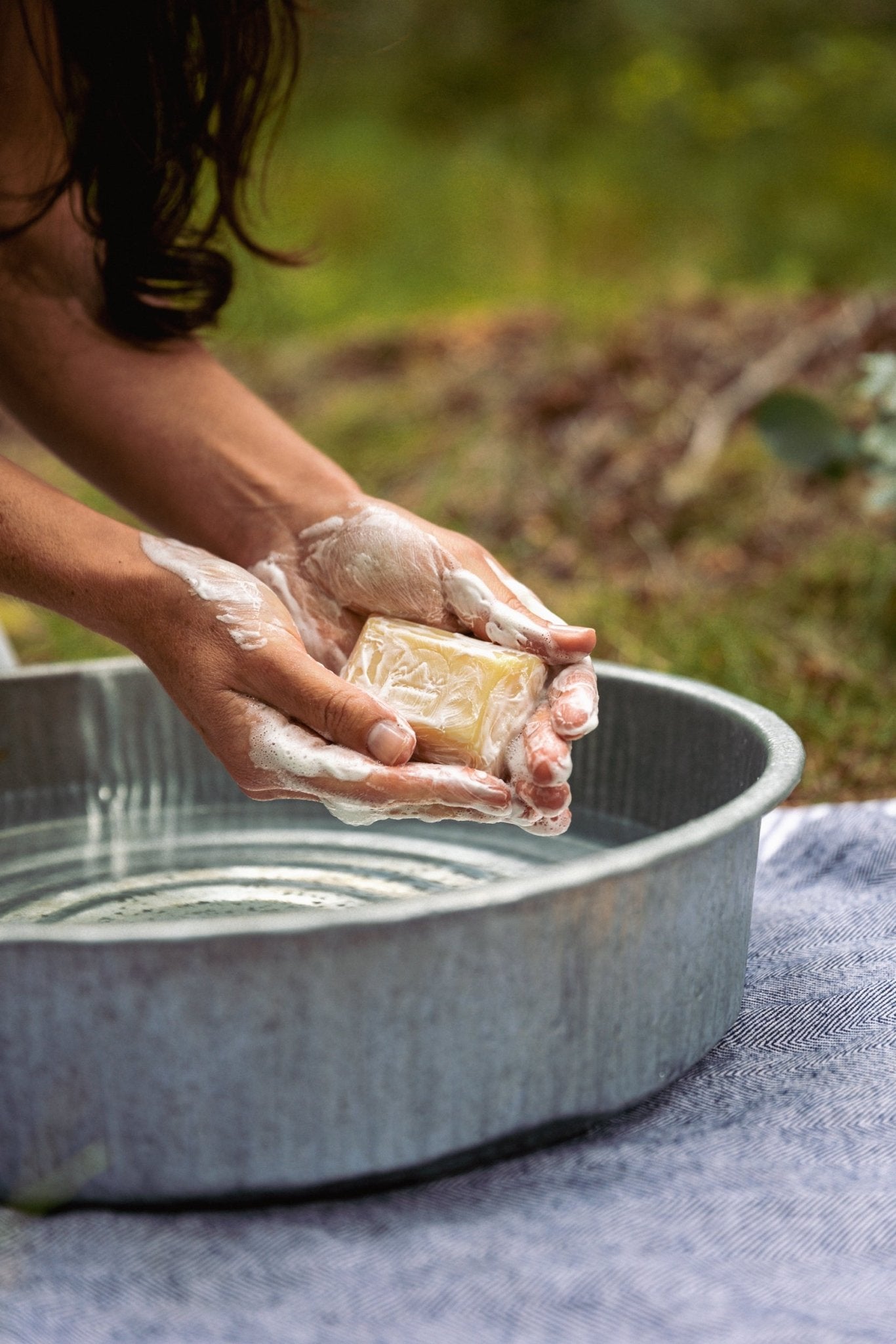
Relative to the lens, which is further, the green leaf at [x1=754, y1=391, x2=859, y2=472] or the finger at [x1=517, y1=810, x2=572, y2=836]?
the green leaf at [x1=754, y1=391, x2=859, y2=472]

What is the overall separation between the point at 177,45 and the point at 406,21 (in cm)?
578

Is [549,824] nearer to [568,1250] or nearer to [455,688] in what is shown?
[455,688]

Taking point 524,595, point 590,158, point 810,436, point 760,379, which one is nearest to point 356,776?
point 524,595

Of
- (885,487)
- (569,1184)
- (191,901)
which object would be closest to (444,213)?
(885,487)

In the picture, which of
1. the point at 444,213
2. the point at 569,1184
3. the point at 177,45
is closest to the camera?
the point at 569,1184

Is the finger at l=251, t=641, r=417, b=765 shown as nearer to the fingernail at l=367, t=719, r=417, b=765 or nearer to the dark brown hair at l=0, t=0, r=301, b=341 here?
the fingernail at l=367, t=719, r=417, b=765

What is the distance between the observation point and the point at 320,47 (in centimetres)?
582

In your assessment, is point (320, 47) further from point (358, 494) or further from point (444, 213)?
point (358, 494)

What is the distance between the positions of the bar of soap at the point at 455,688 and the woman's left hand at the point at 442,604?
0.06 ft

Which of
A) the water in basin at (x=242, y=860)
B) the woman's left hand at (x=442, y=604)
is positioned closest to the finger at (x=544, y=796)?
the woman's left hand at (x=442, y=604)

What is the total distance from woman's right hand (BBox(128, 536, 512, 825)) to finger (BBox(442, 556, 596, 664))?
153 mm

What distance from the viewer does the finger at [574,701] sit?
42.8 inches

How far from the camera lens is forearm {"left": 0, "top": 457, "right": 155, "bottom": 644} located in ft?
3.70

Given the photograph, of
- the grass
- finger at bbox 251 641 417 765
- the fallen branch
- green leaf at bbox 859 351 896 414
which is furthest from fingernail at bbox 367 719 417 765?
the fallen branch
